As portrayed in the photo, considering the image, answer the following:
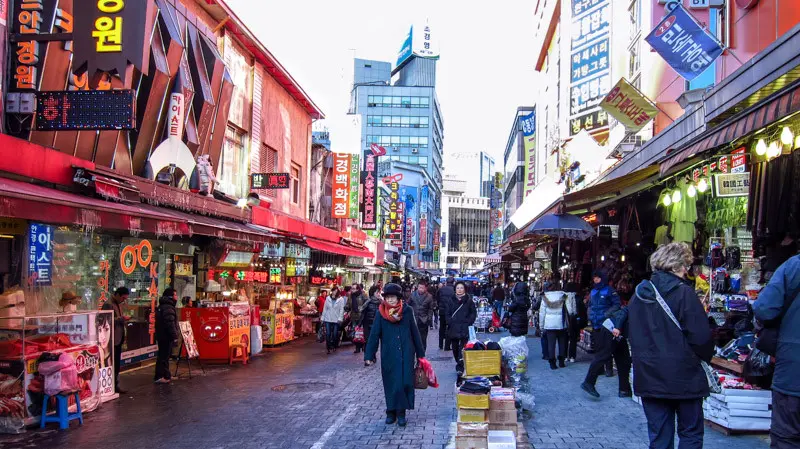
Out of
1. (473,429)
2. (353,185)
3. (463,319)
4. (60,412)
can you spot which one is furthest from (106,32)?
(353,185)

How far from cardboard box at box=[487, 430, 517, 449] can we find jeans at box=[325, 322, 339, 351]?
10.1 meters

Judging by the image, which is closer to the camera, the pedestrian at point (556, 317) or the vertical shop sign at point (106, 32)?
the vertical shop sign at point (106, 32)

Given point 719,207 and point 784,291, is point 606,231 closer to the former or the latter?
point 719,207

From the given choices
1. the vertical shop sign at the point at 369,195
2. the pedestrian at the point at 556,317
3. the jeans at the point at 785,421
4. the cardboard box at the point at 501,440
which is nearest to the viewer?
the jeans at the point at 785,421

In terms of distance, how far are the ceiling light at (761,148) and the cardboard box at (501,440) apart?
4.41 m

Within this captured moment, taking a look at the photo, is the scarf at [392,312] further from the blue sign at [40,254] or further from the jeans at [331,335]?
the jeans at [331,335]

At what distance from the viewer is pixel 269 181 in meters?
18.5

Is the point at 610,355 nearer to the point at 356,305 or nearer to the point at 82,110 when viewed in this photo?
the point at 82,110

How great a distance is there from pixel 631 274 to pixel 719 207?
4197mm

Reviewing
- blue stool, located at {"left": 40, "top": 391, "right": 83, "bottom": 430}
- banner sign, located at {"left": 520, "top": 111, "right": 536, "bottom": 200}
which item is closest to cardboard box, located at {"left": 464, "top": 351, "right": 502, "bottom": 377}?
blue stool, located at {"left": 40, "top": 391, "right": 83, "bottom": 430}

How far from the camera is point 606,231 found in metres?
15.0

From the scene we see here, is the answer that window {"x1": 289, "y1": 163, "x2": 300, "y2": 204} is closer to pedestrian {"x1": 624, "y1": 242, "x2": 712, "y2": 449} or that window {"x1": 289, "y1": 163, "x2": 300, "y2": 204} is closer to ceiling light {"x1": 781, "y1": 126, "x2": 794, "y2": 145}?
ceiling light {"x1": 781, "y1": 126, "x2": 794, "y2": 145}

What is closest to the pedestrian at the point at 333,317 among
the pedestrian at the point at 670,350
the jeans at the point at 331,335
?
the jeans at the point at 331,335

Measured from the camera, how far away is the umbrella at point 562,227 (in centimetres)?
1280
